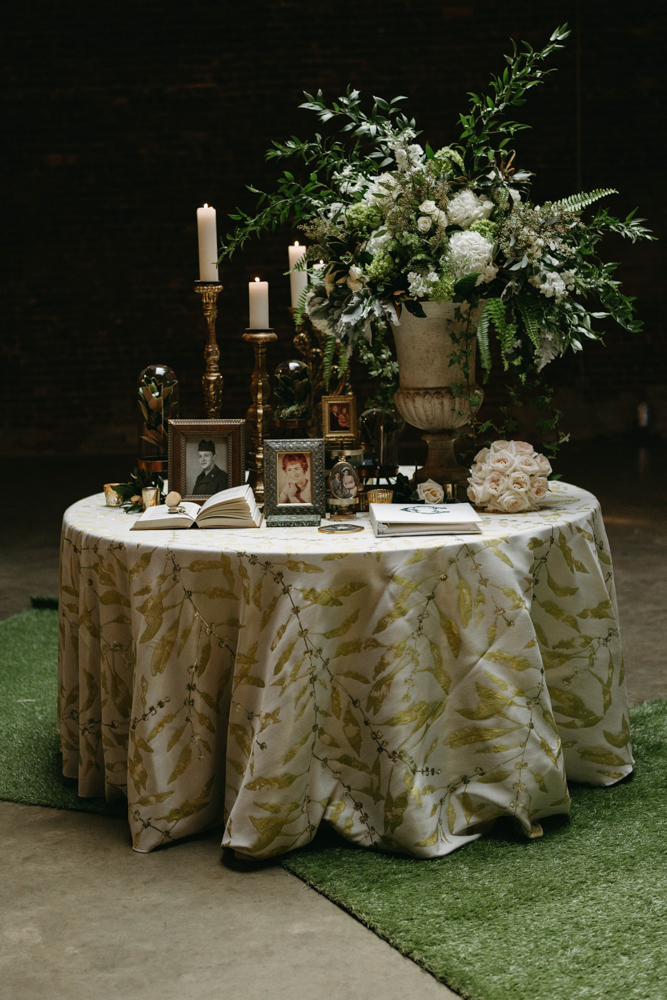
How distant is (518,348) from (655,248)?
6580 mm

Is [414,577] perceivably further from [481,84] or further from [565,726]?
[481,84]

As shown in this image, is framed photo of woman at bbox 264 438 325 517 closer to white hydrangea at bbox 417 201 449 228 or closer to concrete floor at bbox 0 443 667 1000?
white hydrangea at bbox 417 201 449 228

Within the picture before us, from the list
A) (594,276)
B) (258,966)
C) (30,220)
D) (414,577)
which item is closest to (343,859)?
(258,966)

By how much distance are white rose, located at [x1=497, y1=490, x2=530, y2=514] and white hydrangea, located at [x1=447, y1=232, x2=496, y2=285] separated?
46cm

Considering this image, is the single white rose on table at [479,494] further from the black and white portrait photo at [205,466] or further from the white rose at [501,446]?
the black and white portrait photo at [205,466]

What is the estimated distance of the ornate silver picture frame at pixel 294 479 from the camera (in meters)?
2.19

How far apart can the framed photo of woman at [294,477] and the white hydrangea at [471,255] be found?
1.57ft

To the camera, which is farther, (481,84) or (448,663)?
(481,84)

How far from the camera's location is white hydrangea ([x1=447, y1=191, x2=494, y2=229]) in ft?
6.98

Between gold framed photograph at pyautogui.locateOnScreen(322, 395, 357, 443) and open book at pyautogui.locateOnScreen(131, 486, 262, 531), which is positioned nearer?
open book at pyautogui.locateOnScreen(131, 486, 262, 531)

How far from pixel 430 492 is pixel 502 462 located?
18 cm

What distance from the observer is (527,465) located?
2.22 m

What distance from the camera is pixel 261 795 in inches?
74.0

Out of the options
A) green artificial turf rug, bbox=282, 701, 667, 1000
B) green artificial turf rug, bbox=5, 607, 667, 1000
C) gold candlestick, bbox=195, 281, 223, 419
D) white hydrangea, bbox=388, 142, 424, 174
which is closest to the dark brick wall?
gold candlestick, bbox=195, 281, 223, 419
